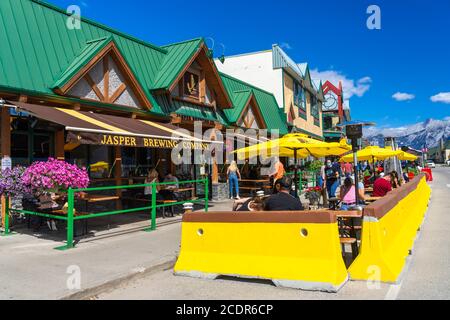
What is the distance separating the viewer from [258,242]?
18.1ft

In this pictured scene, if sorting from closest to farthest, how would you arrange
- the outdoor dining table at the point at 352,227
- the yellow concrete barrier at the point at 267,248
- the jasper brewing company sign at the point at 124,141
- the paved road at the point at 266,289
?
1. the paved road at the point at 266,289
2. the yellow concrete barrier at the point at 267,248
3. the outdoor dining table at the point at 352,227
4. the jasper brewing company sign at the point at 124,141

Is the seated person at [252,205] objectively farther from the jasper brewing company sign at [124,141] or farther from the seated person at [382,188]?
the seated person at [382,188]

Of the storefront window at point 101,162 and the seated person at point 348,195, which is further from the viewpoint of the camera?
the storefront window at point 101,162

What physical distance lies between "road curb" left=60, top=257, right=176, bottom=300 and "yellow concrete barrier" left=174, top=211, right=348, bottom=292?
35cm

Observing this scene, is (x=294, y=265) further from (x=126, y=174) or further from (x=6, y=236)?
(x=126, y=174)

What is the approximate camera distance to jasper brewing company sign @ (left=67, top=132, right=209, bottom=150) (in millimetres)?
8102

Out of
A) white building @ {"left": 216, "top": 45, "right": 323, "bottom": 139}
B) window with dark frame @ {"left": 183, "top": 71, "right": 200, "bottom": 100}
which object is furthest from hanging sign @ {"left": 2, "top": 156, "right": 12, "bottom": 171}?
white building @ {"left": 216, "top": 45, "right": 323, "bottom": 139}

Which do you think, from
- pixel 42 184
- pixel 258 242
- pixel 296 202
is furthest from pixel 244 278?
pixel 42 184

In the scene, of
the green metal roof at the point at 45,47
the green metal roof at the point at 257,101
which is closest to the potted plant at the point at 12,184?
the green metal roof at the point at 45,47

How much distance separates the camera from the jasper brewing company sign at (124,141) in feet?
26.6

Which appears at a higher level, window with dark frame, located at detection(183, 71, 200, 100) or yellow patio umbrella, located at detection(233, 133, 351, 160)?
window with dark frame, located at detection(183, 71, 200, 100)

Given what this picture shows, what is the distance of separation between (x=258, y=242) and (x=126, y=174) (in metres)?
8.21

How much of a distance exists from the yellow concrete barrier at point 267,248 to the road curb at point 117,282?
1.15 feet

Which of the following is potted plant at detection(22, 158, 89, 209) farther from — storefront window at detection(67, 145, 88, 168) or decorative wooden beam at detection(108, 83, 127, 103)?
decorative wooden beam at detection(108, 83, 127, 103)
